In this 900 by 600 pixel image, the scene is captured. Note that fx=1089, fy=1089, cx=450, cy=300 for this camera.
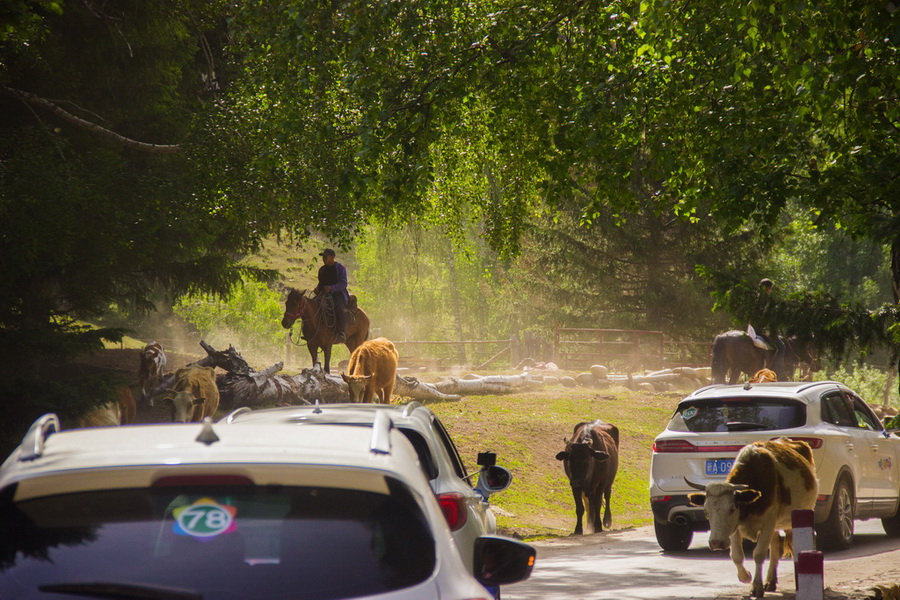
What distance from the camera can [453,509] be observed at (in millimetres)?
6484

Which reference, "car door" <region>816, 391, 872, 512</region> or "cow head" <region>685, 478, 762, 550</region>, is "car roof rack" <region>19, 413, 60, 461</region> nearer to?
"cow head" <region>685, 478, 762, 550</region>

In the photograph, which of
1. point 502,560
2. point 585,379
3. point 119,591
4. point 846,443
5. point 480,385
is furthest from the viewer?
point 585,379

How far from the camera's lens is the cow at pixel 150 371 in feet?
76.3

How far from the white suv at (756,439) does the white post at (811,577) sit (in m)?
5.32

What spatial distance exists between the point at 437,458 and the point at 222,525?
12.3ft

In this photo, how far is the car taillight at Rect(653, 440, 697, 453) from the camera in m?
12.9

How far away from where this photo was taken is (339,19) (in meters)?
15.5

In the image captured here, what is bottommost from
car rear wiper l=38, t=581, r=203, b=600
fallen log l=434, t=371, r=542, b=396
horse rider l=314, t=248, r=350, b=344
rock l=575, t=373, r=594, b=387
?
car rear wiper l=38, t=581, r=203, b=600

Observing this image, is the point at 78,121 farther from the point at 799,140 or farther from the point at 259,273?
the point at 799,140

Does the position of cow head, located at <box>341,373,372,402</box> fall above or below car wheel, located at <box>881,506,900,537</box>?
above

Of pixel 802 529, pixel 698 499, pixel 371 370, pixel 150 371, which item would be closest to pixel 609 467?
pixel 698 499

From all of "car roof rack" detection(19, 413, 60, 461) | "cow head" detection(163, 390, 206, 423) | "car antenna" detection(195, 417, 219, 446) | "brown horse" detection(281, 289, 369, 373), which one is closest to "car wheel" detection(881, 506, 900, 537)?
"cow head" detection(163, 390, 206, 423)

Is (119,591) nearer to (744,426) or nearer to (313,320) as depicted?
(744,426)

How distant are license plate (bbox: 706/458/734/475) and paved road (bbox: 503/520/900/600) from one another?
1.02 meters
